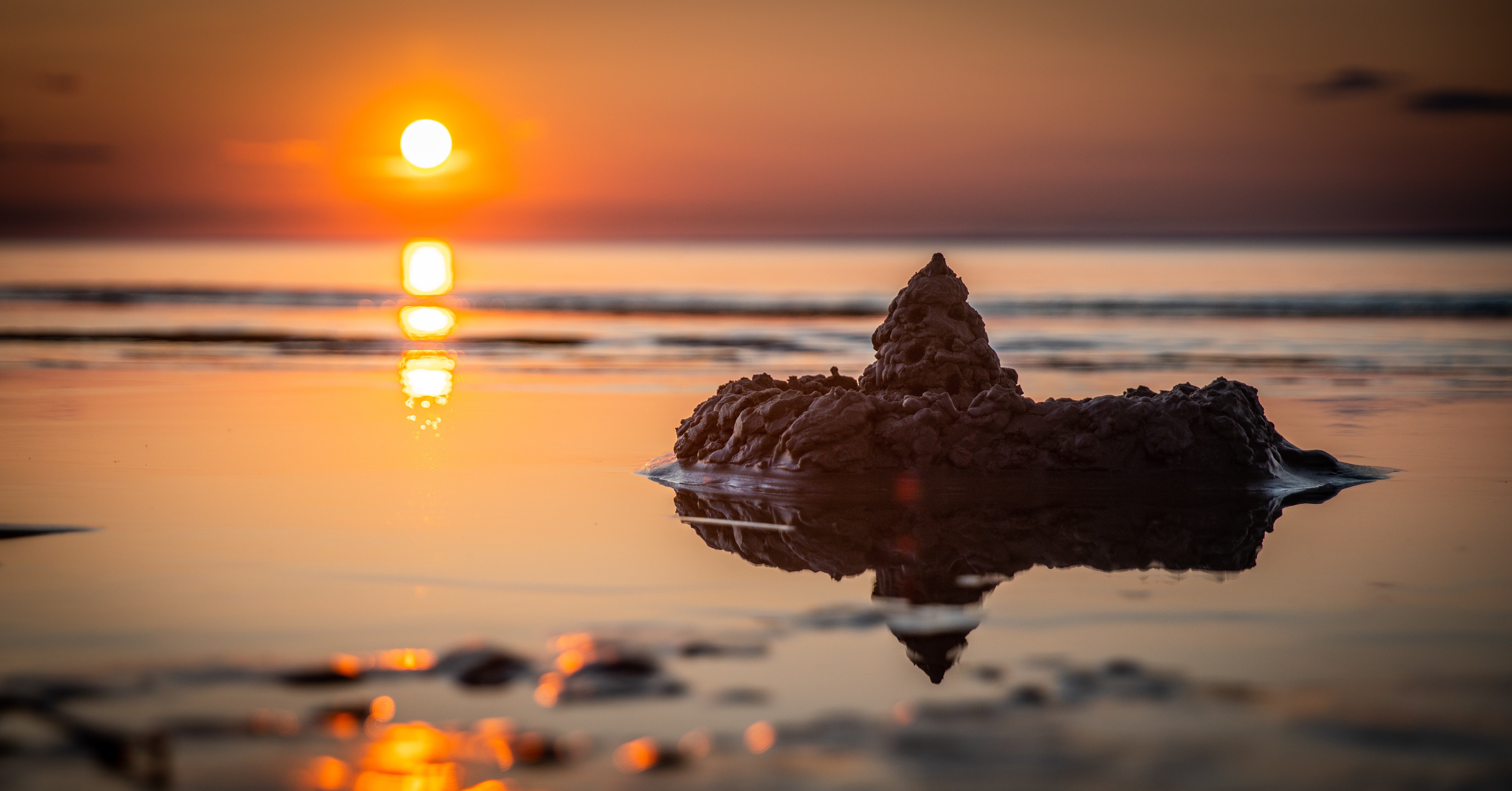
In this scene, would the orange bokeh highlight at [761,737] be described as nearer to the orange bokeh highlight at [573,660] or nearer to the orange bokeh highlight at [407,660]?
the orange bokeh highlight at [573,660]

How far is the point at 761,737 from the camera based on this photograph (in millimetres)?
4344

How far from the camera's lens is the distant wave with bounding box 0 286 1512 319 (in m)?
33.9

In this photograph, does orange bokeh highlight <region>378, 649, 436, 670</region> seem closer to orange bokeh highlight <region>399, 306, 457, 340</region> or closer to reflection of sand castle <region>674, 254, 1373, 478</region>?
reflection of sand castle <region>674, 254, 1373, 478</region>

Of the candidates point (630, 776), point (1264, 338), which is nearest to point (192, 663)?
point (630, 776)

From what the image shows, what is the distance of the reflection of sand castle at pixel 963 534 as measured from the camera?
6348mm

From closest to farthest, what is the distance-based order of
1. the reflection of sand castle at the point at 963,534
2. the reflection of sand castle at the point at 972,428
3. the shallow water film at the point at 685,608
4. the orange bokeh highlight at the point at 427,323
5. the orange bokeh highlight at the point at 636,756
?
the orange bokeh highlight at the point at 636,756
the shallow water film at the point at 685,608
the reflection of sand castle at the point at 963,534
the reflection of sand castle at the point at 972,428
the orange bokeh highlight at the point at 427,323

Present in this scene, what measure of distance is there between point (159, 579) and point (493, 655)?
2.47 metres

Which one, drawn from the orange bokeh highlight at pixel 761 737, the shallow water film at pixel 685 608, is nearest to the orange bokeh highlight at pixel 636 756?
the shallow water film at pixel 685 608

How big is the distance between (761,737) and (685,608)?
1.75 metres

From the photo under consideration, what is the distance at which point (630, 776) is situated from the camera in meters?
4.03

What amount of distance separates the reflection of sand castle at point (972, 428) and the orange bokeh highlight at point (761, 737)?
184 inches

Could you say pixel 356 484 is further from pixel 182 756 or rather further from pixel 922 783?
pixel 922 783

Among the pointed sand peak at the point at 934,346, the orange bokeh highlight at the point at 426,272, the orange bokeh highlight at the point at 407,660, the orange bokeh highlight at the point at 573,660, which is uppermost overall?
the orange bokeh highlight at the point at 426,272

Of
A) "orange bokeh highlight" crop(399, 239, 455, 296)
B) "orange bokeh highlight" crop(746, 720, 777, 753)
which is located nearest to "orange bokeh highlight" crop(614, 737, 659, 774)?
"orange bokeh highlight" crop(746, 720, 777, 753)
